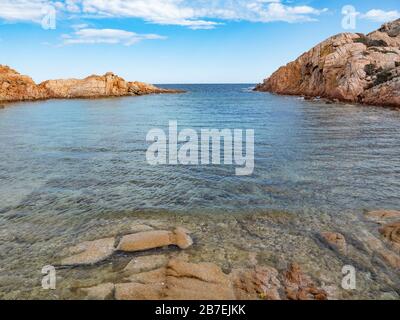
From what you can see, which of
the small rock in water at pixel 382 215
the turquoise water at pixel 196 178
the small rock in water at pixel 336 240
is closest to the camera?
the small rock in water at pixel 336 240

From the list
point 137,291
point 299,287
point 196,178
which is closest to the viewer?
point 137,291

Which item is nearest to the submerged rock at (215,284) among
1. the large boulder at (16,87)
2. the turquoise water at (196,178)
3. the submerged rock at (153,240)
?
the submerged rock at (153,240)

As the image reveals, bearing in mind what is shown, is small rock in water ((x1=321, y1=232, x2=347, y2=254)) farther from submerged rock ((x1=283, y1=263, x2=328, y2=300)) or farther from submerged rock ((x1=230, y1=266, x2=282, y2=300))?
submerged rock ((x1=230, y1=266, x2=282, y2=300))

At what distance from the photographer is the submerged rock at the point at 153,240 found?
9.88m

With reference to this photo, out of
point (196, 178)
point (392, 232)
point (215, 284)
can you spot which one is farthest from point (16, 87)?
point (392, 232)

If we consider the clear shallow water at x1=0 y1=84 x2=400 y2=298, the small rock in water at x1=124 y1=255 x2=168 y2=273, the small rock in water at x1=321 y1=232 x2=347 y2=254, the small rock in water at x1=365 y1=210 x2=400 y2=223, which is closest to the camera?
the small rock in water at x1=124 y1=255 x2=168 y2=273

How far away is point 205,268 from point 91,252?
3558 mm

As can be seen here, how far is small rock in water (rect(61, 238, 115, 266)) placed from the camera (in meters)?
9.19

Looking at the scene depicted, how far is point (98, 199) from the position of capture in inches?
547

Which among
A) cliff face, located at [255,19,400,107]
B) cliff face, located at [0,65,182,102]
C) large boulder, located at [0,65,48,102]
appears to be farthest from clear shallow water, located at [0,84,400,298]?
cliff face, located at [0,65,182,102]

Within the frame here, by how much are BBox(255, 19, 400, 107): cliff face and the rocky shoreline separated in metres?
51.0

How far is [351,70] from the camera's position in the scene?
2721 inches

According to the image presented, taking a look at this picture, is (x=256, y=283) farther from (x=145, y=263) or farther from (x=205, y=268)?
Answer: (x=145, y=263)

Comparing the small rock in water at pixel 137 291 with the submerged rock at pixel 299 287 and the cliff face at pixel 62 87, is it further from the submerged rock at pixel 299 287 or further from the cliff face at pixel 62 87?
the cliff face at pixel 62 87
